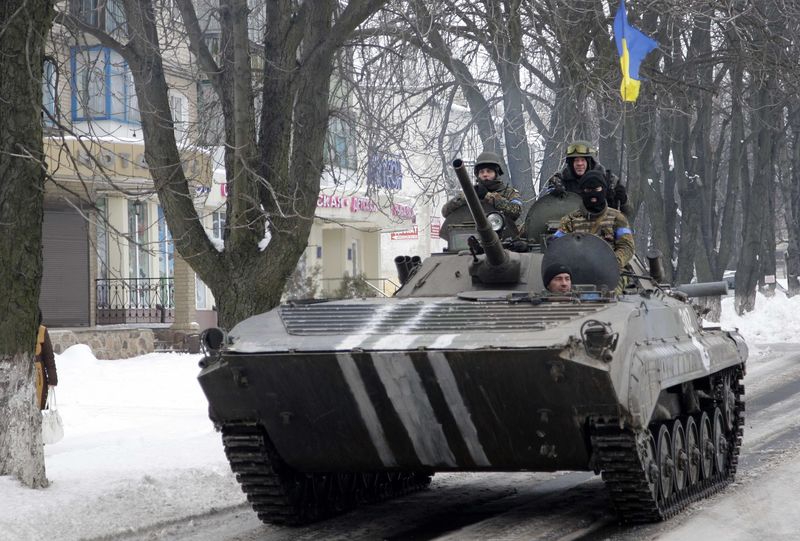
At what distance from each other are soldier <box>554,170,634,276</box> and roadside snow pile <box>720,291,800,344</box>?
16.9 m

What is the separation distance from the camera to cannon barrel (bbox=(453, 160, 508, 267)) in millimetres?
7945

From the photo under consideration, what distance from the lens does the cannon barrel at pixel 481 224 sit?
7.95 meters

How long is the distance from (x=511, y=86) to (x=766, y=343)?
1017cm

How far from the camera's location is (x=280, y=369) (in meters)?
7.76

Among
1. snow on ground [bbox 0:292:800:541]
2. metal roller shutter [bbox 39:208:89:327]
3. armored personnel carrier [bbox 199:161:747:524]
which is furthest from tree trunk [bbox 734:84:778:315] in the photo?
armored personnel carrier [bbox 199:161:747:524]

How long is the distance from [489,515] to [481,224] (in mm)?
1921


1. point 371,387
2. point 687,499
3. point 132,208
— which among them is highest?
point 132,208

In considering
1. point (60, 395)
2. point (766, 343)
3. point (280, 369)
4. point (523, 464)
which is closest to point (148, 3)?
point (280, 369)

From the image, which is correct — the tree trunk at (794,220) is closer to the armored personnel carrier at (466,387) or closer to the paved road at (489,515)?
the paved road at (489,515)

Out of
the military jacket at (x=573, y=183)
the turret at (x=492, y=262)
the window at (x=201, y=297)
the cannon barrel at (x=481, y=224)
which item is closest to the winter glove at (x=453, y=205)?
the military jacket at (x=573, y=183)

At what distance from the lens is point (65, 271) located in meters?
25.0

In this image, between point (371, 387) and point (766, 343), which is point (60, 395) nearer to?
point (371, 387)

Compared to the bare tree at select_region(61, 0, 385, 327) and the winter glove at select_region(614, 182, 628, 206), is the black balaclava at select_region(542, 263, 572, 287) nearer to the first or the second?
the winter glove at select_region(614, 182, 628, 206)

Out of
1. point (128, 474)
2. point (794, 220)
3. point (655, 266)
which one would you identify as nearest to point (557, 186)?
point (655, 266)
